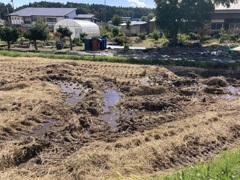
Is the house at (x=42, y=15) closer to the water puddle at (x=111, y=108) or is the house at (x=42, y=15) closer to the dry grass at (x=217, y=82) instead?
the water puddle at (x=111, y=108)

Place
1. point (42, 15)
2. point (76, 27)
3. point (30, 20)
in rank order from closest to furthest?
point (76, 27), point (42, 15), point (30, 20)

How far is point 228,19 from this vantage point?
37.9m

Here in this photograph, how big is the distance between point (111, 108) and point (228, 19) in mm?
34878

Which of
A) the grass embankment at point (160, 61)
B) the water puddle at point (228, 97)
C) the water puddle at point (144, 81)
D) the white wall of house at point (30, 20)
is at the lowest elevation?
the water puddle at point (228, 97)

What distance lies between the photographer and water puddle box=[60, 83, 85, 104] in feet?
35.8

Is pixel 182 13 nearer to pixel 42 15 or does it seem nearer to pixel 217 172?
pixel 217 172

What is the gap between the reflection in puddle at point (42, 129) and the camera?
7.80 metres

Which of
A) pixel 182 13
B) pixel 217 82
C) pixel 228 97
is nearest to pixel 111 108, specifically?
pixel 228 97

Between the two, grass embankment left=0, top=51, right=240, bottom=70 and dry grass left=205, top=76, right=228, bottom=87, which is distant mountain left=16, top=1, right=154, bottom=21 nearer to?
grass embankment left=0, top=51, right=240, bottom=70

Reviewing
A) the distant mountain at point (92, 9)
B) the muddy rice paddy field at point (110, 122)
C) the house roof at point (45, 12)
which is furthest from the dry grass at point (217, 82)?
the distant mountain at point (92, 9)

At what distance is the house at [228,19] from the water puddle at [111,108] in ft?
103

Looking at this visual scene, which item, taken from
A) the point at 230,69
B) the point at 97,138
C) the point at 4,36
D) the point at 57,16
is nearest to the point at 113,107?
the point at 97,138

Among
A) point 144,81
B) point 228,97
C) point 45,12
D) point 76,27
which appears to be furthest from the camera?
point 45,12

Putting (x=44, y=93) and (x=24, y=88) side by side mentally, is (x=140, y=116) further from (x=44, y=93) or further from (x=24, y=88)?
(x=24, y=88)
